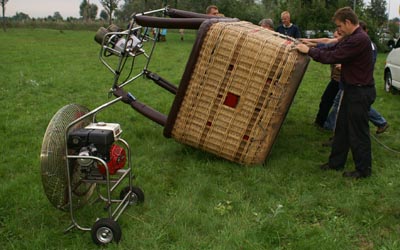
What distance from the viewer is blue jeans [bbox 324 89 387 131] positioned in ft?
24.1

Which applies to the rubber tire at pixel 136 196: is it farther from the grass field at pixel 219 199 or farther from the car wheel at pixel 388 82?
the car wheel at pixel 388 82

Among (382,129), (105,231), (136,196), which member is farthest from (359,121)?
(105,231)

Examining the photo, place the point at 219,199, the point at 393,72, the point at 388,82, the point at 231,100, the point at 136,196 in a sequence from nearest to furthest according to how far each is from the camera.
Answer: the point at 136,196 < the point at 219,199 < the point at 231,100 < the point at 393,72 < the point at 388,82

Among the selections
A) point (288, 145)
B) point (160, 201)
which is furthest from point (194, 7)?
point (160, 201)

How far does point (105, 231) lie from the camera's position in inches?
155

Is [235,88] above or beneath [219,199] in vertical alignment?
above

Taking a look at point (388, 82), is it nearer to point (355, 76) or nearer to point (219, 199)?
point (355, 76)

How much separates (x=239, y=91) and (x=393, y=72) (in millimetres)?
7232

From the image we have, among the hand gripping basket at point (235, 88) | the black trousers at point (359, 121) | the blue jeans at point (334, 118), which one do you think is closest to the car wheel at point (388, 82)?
the blue jeans at point (334, 118)

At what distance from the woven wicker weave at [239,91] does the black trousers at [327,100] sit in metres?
2.27

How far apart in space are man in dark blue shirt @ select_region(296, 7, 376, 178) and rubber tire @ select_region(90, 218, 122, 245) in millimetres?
2829

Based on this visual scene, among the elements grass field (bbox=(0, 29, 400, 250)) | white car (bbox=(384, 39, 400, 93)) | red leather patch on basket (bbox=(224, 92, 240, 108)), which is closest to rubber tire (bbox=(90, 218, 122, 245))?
grass field (bbox=(0, 29, 400, 250))

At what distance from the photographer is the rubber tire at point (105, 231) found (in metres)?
3.92

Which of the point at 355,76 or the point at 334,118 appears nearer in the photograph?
Answer: the point at 355,76
